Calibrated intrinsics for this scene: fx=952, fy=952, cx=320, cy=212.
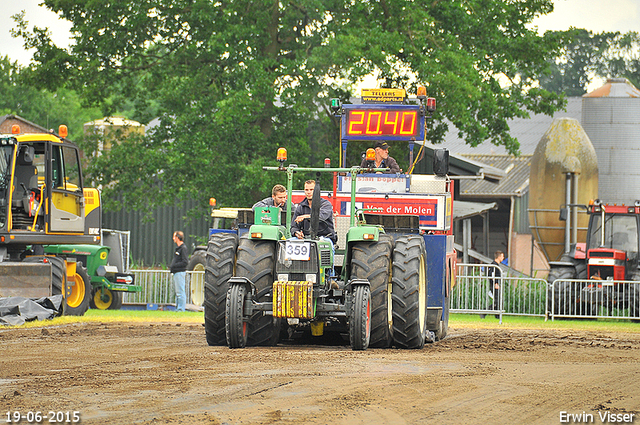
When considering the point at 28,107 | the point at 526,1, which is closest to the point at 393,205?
the point at 526,1

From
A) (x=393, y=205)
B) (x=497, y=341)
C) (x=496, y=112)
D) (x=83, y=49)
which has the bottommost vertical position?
(x=497, y=341)

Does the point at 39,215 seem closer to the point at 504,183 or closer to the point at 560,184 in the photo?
the point at 560,184

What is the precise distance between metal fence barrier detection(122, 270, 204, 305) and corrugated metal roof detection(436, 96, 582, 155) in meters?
23.0

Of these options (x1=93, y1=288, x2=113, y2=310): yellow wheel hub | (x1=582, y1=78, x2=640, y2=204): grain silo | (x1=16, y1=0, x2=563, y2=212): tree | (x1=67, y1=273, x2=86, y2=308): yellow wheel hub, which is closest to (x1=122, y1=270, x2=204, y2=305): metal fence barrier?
(x1=93, y1=288, x2=113, y2=310): yellow wheel hub

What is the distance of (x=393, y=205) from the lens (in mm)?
14234

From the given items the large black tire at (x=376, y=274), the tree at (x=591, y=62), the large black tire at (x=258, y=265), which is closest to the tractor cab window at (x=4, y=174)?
the large black tire at (x=258, y=265)

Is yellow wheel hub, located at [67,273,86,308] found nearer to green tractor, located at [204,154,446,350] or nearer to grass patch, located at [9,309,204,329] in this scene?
grass patch, located at [9,309,204,329]

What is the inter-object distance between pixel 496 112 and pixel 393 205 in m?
13.5

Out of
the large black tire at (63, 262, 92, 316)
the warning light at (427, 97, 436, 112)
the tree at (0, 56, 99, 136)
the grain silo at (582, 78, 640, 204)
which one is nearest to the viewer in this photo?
the warning light at (427, 97, 436, 112)

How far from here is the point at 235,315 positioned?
438 inches

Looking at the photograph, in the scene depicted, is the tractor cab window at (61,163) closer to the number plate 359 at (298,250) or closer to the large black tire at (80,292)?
the large black tire at (80,292)

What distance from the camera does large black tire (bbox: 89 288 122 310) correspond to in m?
23.3

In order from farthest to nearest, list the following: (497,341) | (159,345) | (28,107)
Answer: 1. (28,107)
2. (497,341)
3. (159,345)

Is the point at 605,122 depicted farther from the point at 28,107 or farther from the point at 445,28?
the point at 28,107
